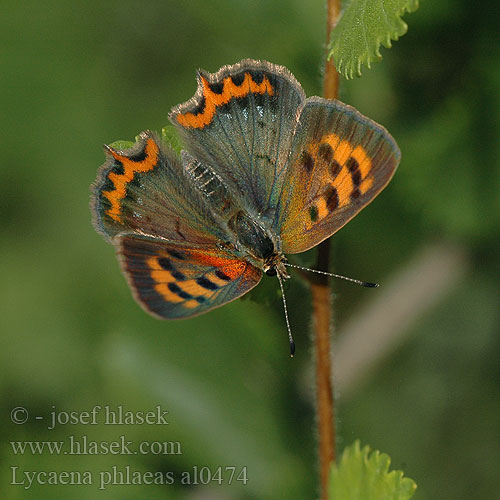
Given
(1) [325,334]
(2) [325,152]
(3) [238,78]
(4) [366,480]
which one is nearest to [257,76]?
(3) [238,78]

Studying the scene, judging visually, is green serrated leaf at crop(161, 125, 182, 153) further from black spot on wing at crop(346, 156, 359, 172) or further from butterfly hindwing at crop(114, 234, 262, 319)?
black spot on wing at crop(346, 156, 359, 172)

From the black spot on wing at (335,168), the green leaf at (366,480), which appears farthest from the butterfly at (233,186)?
the green leaf at (366,480)

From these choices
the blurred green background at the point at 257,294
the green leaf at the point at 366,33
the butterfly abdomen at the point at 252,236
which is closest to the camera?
the green leaf at the point at 366,33

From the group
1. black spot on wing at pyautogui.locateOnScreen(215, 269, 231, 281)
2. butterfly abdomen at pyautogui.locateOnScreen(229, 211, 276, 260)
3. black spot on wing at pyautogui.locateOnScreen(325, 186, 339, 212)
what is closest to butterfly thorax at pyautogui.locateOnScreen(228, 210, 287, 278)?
butterfly abdomen at pyautogui.locateOnScreen(229, 211, 276, 260)

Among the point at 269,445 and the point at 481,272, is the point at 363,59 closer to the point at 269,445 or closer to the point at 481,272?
the point at 269,445

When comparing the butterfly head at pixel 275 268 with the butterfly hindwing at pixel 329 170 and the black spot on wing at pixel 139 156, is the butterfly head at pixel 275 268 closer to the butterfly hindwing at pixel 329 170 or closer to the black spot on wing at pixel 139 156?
the butterfly hindwing at pixel 329 170
